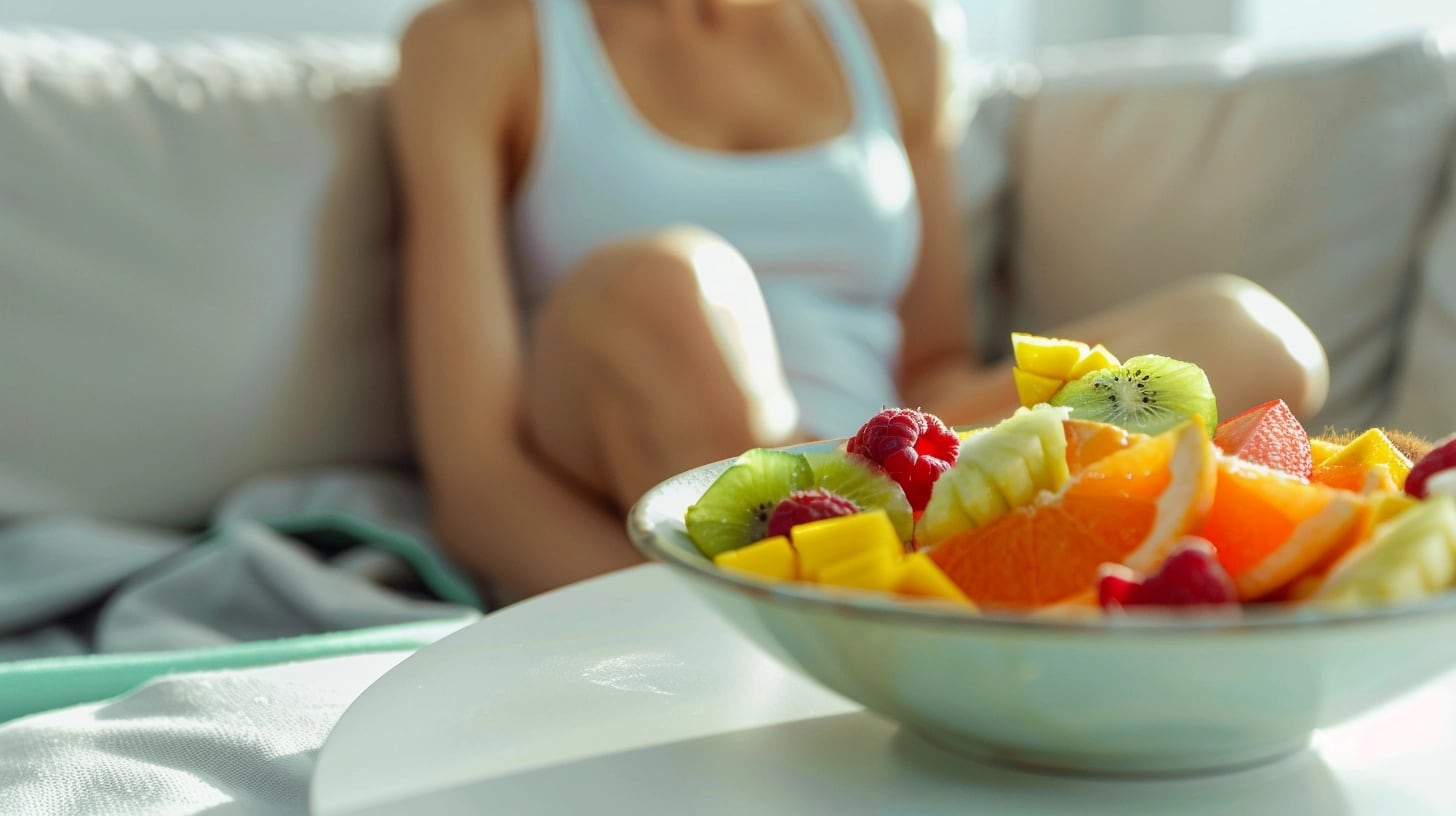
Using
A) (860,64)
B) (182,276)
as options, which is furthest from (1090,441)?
(860,64)

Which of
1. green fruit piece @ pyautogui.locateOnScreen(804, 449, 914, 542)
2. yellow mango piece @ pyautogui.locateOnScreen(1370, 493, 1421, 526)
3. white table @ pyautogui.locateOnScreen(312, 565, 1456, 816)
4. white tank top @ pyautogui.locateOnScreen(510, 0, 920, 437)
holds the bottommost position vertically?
white table @ pyautogui.locateOnScreen(312, 565, 1456, 816)

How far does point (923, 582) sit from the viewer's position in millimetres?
490

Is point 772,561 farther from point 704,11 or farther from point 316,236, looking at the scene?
point 704,11

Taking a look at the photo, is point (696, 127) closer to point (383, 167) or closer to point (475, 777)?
point (383, 167)

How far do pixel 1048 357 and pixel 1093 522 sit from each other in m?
0.17

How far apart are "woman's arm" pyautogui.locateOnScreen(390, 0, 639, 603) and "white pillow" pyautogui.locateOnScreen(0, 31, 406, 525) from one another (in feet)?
0.24

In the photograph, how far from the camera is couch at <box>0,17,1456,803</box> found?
146 cm

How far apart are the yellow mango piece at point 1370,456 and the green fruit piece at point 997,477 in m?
0.15

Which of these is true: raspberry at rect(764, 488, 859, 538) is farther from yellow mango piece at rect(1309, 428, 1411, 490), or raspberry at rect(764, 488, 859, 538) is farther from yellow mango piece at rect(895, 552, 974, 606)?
yellow mango piece at rect(1309, 428, 1411, 490)

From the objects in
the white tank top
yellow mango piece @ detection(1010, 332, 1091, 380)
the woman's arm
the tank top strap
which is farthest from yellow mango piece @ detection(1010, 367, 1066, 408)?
the tank top strap

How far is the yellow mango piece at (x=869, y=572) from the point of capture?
1.62ft

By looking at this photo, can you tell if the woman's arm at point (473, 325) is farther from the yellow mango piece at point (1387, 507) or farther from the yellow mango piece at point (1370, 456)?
the yellow mango piece at point (1387, 507)

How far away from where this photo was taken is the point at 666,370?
1237 mm

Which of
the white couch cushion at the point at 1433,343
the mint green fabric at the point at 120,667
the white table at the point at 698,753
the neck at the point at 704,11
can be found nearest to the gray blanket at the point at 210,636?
the mint green fabric at the point at 120,667
